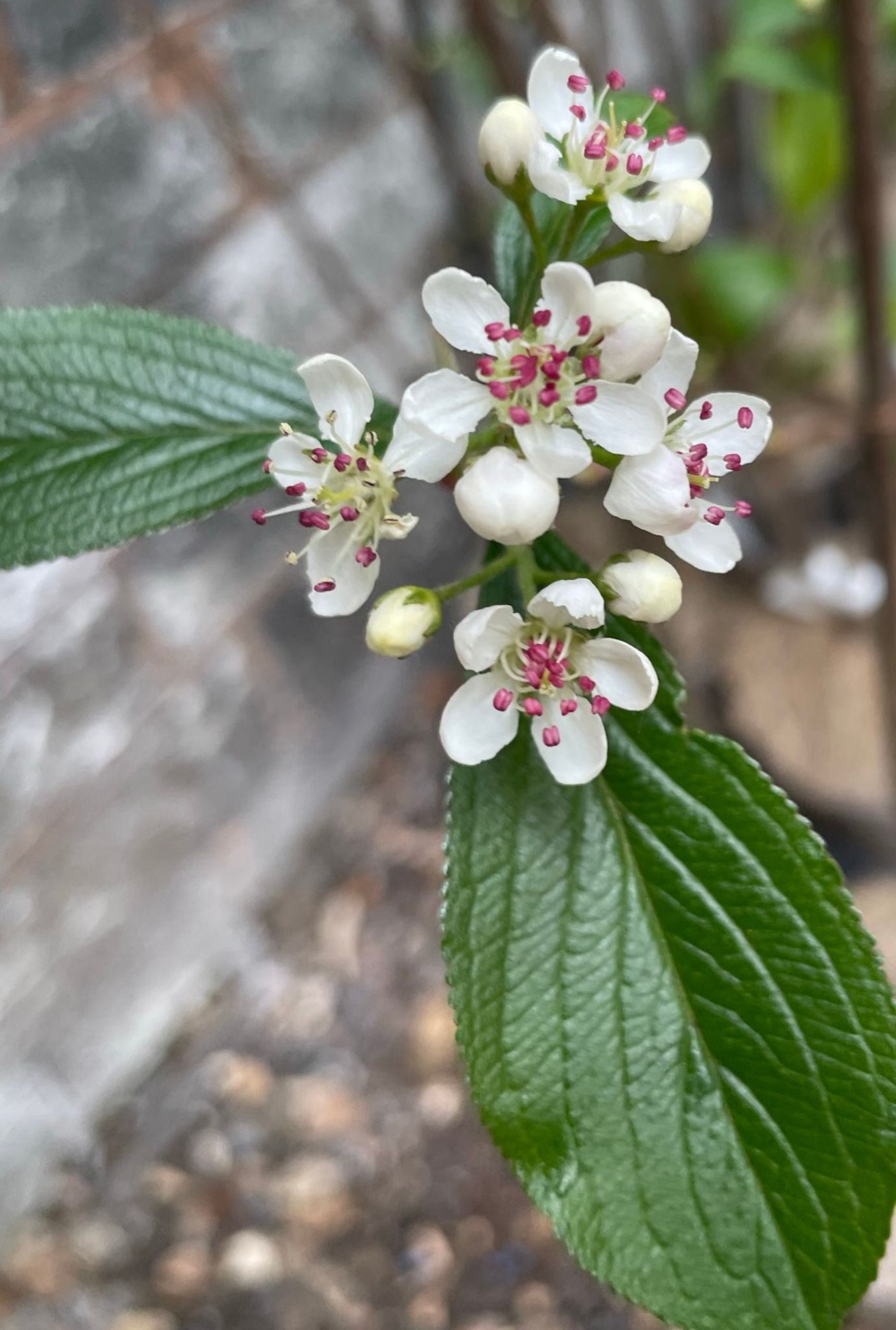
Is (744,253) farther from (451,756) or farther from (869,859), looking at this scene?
(451,756)

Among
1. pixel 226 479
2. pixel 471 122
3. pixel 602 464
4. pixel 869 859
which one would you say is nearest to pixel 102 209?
pixel 471 122

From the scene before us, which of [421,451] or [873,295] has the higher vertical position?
[873,295]

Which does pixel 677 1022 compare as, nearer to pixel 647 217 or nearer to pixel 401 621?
pixel 401 621

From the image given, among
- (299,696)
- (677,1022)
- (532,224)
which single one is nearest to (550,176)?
(532,224)

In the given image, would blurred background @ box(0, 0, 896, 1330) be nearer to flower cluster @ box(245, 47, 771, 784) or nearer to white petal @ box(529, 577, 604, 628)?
flower cluster @ box(245, 47, 771, 784)

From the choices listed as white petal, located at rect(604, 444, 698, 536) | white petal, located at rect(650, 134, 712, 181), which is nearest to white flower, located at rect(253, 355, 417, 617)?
white petal, located at rect(604, 444, 698, 536)
